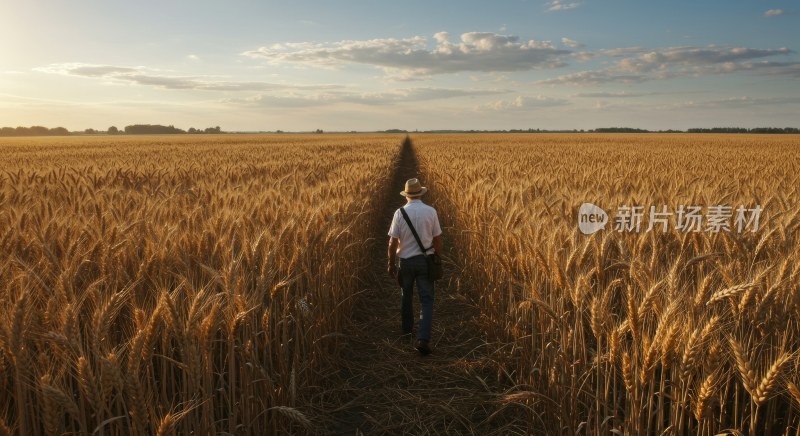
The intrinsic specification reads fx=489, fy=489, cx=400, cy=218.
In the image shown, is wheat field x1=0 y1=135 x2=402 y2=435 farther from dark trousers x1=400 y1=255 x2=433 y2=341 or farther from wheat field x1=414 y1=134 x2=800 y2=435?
wheat field x1=414 y1=134 x2=800 y2=435

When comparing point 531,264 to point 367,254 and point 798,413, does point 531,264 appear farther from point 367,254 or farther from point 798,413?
point 367,254

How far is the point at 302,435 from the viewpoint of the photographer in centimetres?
312

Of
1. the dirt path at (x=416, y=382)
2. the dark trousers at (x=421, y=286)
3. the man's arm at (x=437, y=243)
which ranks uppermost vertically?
the man's arm at (x=437, y=243)

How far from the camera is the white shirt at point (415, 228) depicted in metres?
4.60

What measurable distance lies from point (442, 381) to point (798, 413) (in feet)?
7.81

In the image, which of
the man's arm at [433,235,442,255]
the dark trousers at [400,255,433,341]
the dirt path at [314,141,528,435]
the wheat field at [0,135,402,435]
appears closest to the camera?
the wheat field at [0,135,402,435]

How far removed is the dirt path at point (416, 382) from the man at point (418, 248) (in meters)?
0.34

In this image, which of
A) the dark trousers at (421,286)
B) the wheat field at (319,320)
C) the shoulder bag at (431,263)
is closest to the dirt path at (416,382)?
the wheat field at (319,320)

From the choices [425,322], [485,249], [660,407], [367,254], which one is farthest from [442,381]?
[367,254]

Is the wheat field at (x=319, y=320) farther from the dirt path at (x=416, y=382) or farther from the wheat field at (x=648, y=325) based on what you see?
the dirt path at (x=416, y=382)

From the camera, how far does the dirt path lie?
3.50 m

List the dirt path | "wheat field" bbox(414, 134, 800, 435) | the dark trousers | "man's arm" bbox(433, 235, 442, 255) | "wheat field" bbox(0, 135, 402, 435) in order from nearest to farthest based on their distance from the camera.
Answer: "wheat field" bbox(0, 135, 402, 435)
"wheat field" bbox(414, 134, 800, 435)
the dirt path
the dark trousers
"man's arm" bbox(433, 235, 442, 255)

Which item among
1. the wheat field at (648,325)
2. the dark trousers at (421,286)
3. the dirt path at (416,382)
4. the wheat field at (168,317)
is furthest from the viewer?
the dark trousers at (421,286)

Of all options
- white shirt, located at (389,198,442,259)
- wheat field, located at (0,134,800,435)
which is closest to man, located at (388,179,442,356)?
white shirt, located at (389,198,442,259)
